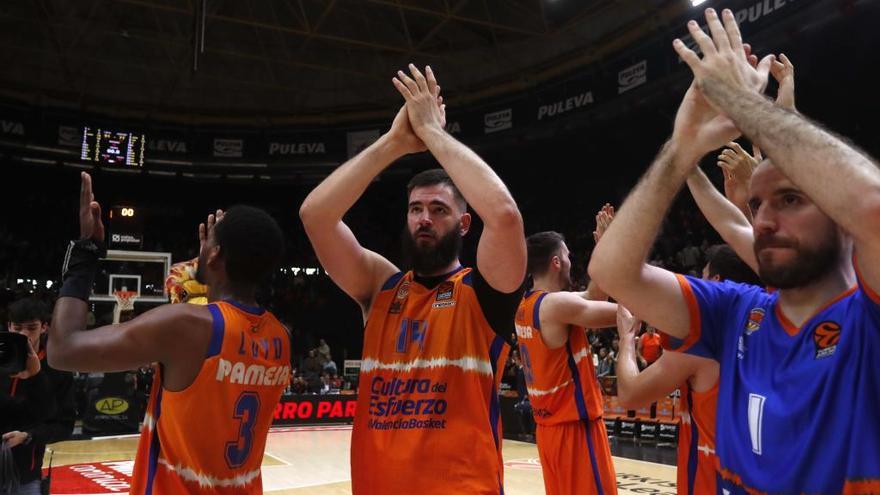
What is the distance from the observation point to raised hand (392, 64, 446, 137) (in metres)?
2.92

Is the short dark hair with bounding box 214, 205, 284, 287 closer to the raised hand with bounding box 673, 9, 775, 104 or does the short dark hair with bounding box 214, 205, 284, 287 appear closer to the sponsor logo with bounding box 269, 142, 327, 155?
the raised hand with bounding box 673, 9, 775, 104

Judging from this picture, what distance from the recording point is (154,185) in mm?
27406

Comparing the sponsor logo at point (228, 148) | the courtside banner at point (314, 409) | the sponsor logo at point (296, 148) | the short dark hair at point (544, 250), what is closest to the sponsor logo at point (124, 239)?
the sponsor logo at point (228, 148)

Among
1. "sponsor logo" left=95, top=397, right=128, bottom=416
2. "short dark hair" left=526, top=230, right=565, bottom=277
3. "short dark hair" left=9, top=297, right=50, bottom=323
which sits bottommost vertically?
"sponsor logo" left=95, top=397, right=128, bottom=416

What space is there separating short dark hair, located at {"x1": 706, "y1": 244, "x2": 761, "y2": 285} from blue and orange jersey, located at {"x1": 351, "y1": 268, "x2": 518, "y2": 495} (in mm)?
1424

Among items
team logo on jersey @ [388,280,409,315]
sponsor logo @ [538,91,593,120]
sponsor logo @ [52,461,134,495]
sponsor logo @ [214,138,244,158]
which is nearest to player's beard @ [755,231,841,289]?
team logo on jersey @ [388,280,409,315]

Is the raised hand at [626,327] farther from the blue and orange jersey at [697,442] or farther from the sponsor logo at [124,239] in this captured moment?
the sponsor logo at [124,239]

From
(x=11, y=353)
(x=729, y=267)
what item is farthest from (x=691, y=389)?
(x=11, y=353)

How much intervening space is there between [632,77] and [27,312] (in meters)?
15.4

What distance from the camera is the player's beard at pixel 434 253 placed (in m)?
3.13

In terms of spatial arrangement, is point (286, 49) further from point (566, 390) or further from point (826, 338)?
point (826, 338)

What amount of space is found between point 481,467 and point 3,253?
81.5ft

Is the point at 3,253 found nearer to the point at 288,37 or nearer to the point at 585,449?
the point at 288,37

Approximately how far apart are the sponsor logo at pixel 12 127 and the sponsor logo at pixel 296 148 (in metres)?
7.73
